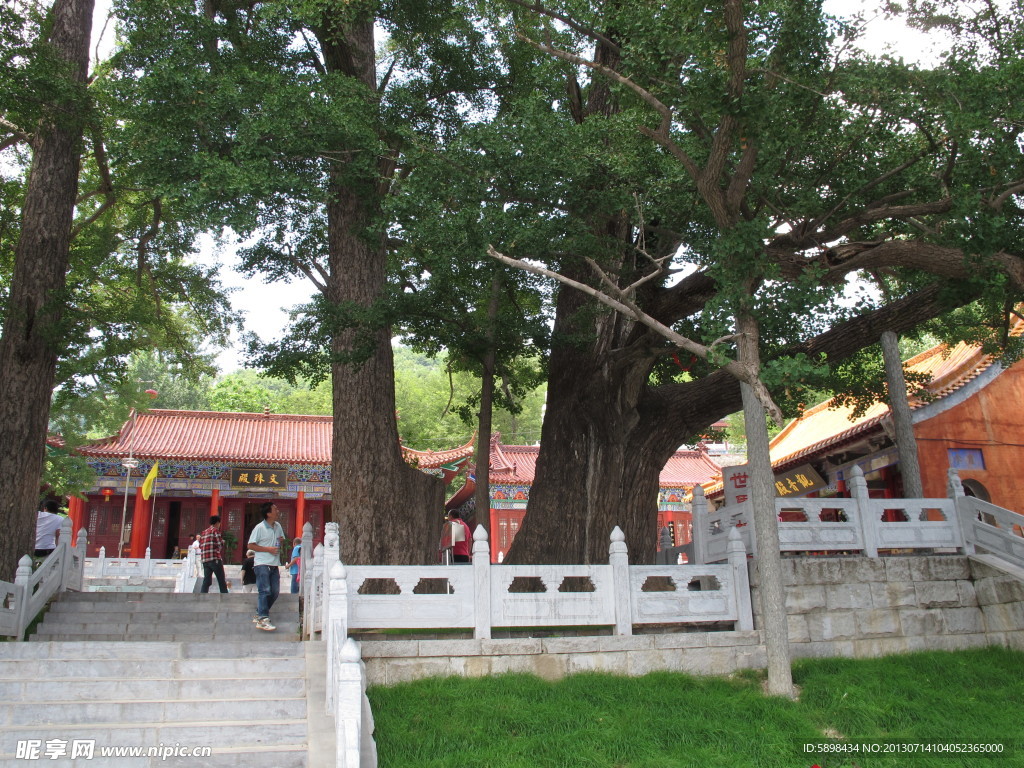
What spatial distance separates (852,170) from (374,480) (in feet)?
18.1

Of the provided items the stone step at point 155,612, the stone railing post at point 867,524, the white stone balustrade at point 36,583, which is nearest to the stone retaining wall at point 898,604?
the stone railing post at point 867,524

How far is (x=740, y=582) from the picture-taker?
734 cm

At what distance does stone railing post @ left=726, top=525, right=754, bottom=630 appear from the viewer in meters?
7.25

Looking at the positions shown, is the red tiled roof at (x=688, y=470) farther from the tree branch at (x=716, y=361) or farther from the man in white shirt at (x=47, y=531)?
the tree branch at (x=716, y=361)

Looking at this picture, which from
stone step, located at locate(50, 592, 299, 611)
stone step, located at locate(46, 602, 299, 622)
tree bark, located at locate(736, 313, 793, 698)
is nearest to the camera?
tree bark, located at locate(736, 313, 793, 698)

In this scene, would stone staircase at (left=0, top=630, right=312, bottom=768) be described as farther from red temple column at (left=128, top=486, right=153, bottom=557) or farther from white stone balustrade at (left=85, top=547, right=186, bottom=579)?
red temple column at (left=128, top=486, right=153, bottom=557)

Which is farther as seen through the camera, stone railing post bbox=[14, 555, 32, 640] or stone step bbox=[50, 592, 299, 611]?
stone step bbox=[50, 592, 299, 611]

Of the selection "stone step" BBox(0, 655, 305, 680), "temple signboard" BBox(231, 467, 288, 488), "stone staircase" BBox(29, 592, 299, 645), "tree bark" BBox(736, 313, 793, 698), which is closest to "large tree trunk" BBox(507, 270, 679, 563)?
"tree bark" BBox(736, 313, 793, 698)

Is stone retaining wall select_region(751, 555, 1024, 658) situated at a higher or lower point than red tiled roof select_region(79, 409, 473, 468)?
lower

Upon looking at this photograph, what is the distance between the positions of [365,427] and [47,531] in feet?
16.2

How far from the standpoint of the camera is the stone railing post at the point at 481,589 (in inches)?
259

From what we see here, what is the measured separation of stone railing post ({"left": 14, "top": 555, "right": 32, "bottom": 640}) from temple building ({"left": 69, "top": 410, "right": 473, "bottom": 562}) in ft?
43.4

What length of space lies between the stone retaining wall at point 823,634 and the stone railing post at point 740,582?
100mm

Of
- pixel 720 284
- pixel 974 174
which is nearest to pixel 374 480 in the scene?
pixel 720 284
